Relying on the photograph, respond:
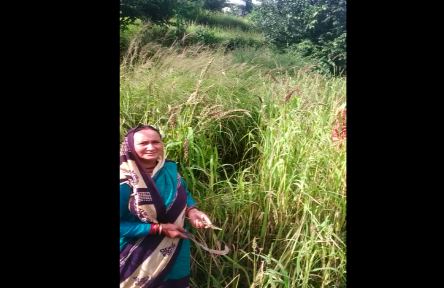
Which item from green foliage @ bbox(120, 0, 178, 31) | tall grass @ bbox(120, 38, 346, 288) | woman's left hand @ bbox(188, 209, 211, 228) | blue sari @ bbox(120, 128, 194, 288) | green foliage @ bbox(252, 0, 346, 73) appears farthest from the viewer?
green foliage @ bbox(252, 0, 346, 73)

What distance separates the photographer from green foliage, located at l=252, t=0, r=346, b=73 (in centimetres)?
175

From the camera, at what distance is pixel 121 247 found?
1.18m

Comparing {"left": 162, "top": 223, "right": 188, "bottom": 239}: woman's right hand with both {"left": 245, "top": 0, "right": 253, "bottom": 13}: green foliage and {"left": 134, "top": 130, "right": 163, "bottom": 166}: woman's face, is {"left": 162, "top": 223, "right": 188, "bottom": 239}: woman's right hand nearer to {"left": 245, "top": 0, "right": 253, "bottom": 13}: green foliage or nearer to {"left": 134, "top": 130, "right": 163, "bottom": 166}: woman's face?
{"left": 134, "top": 130, "right": 163, "bottom": 166}: woman's face

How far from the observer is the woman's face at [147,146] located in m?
1.21

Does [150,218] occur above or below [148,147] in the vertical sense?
below

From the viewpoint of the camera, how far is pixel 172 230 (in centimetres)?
121

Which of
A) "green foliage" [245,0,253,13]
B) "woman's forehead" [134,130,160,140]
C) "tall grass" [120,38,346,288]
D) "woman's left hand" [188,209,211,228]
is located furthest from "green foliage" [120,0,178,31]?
"woman's left hand" [188,209,211,228]

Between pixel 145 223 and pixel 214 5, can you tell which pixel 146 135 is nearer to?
pixel 145 223

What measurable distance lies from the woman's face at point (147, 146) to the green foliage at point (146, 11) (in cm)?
60

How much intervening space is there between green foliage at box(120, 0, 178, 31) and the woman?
2.05 feet

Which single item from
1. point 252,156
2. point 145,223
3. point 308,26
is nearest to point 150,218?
point 145,223

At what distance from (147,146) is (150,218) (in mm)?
231
